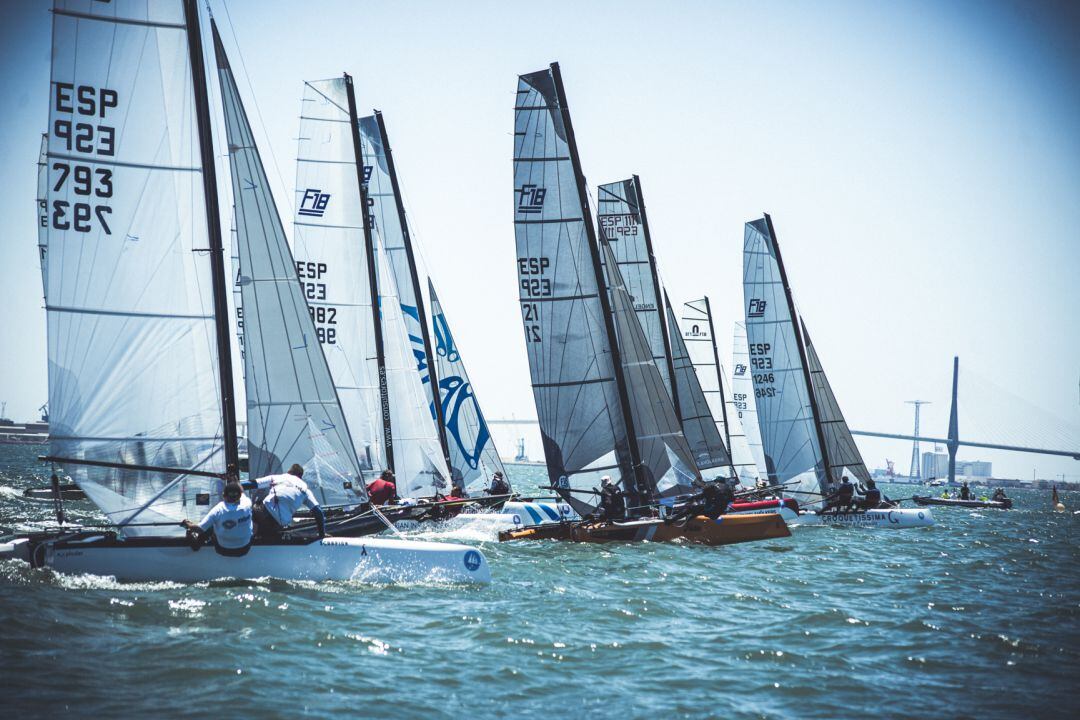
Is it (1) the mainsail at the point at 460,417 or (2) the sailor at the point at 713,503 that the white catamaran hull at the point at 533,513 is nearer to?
(2) the sailor at the point at 713,503

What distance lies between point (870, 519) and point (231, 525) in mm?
16966

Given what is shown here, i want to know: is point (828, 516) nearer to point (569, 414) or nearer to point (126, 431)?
point (569, 414)

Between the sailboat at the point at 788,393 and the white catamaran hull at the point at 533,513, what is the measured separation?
30.1ft

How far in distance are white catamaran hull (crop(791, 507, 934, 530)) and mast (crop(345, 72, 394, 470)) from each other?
10.3 m

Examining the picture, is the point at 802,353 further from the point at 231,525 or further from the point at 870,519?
the point at 231,525

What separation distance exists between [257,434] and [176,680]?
6851 millimetres

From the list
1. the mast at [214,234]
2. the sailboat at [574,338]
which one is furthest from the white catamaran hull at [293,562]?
the sailboat at [574,338]

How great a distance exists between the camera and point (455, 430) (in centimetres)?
2247

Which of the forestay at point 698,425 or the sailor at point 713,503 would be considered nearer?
the sailor at point 713,503

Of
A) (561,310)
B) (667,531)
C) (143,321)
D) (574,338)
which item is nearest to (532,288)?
(561,310)

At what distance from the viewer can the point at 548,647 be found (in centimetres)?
795

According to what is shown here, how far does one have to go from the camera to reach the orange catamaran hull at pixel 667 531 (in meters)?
15.0

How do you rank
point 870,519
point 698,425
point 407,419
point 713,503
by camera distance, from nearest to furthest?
point 713,503
point 407,419
point 870,519
point 698,425

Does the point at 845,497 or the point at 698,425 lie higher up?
the point at 698,425
